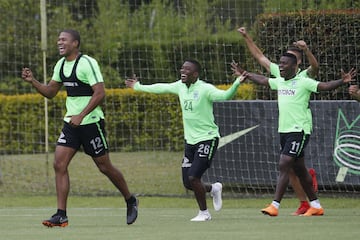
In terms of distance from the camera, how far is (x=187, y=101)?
12.2 m

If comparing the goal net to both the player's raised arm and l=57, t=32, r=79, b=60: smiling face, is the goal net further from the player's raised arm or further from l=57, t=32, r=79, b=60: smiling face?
l=57, t=32, r=79, b=60: smiling face

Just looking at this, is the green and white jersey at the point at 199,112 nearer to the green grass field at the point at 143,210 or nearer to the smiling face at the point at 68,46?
the green grass field at the point at 143,210

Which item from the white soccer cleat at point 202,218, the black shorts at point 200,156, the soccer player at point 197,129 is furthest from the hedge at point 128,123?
the white soccer cleat at point 202,218

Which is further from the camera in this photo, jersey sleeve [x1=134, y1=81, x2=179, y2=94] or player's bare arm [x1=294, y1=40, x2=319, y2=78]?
jersey sleeve [x1=134, y1=81, x2=179, y2=94]

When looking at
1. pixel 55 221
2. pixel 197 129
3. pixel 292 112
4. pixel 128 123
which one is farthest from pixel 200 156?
pixel 128 123

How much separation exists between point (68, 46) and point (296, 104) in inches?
118

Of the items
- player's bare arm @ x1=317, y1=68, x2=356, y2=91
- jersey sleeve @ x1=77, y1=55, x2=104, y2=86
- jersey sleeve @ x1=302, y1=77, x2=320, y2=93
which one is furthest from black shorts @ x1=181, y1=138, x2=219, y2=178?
jersey sleeve @ x1=77, y1=55, x2=104, y2=86

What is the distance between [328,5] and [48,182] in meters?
A: 5.74

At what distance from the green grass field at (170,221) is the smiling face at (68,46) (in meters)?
1.89

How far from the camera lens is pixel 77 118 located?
10883 millimetres

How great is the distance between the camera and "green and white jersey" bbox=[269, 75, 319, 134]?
12.4 m

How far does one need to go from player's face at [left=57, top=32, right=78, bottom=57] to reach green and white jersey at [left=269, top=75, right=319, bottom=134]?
2.81 metres

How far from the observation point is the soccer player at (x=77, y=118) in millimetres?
10922

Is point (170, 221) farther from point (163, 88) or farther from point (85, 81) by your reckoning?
point (85, 81)
